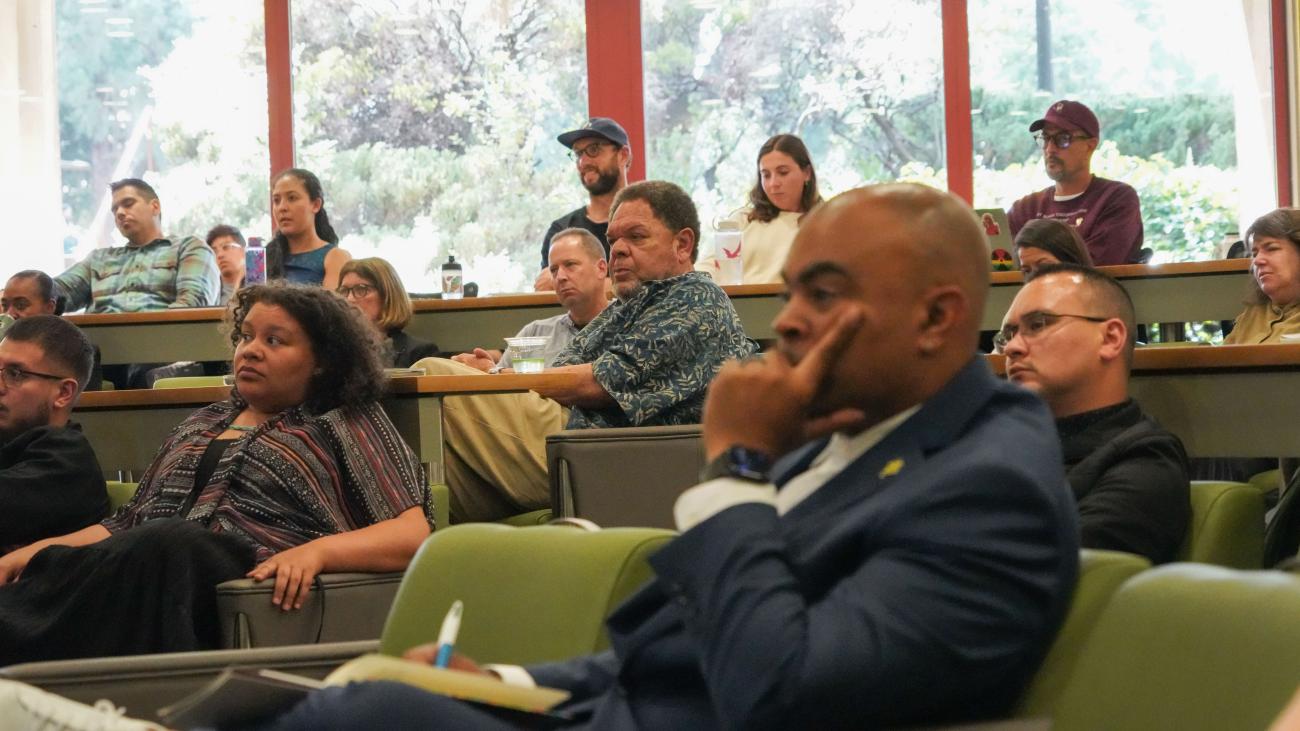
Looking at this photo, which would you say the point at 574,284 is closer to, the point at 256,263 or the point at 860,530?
the point at 256,263

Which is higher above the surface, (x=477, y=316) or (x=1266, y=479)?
(x=477, y=316)

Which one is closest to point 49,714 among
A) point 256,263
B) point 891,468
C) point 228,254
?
point 891,468

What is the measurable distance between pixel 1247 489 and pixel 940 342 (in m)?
0.94

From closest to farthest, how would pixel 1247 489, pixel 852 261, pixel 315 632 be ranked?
pixel 852 261
pixel 1247 489
pixel 315 632

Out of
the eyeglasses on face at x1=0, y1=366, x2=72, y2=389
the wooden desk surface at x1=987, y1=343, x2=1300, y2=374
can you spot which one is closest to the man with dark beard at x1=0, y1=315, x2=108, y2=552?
the eyeglasses on face at x1=0, y1=366, x2=72, y2=389

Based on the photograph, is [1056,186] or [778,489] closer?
[778,489]

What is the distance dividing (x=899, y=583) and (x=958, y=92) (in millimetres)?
7719

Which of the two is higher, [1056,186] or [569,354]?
Answer: [1056,186]

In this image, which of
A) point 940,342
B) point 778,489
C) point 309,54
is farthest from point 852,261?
point 309,54

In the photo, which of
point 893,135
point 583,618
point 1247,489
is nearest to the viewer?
point 583,618

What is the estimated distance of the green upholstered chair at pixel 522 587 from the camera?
5.49 feet

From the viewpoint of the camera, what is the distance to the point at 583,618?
66.1 inches

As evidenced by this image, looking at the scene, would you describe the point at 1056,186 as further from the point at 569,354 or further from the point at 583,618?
the point at 583,618

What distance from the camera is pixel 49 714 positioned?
1561mm
